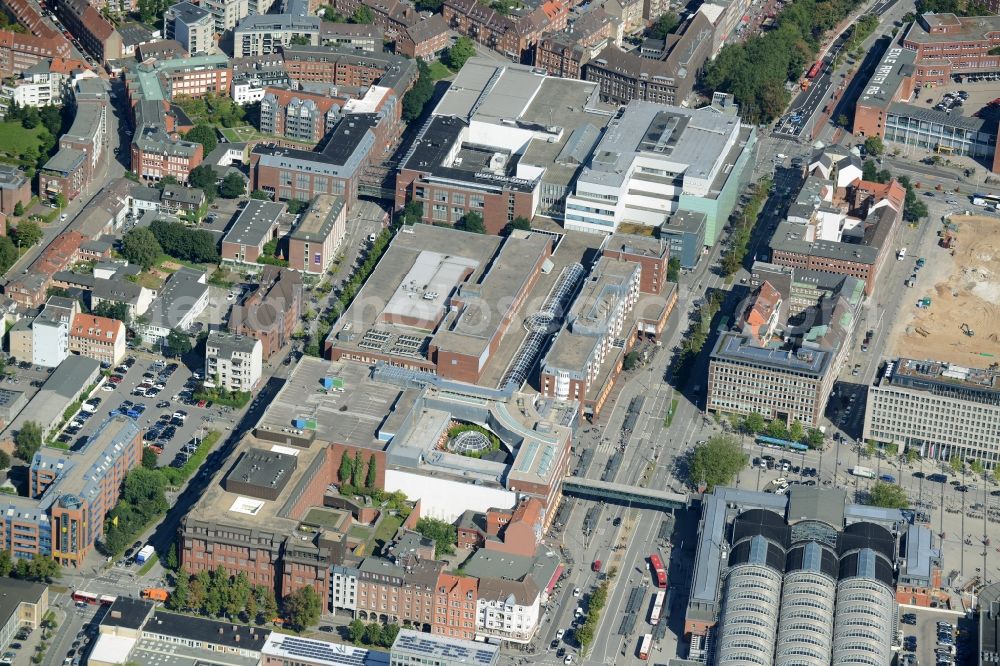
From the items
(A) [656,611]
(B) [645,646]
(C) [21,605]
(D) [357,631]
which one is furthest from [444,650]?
(C) [21,605]

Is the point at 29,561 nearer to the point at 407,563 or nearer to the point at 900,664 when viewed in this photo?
the point at 407,563

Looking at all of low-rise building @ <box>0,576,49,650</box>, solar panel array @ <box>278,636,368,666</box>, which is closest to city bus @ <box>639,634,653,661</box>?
solar panel array @ <box>278,636,368,666</box>

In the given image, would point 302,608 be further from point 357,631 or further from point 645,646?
point 645,646

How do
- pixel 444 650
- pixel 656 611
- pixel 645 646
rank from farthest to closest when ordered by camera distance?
pixel 656 611 < pixel 645 646 < pixel 444 650

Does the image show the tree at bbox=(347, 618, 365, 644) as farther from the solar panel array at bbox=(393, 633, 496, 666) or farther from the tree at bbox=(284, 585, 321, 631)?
the solar panel array at bbox=(393, 633, 496, 666)

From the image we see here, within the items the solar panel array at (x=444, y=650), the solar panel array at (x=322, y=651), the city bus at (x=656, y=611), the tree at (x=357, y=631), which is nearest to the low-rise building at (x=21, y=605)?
the solar panel array at (x=322, y=651)

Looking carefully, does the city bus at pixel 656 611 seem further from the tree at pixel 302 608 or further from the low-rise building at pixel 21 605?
the low-rise building at pixel 21 605
